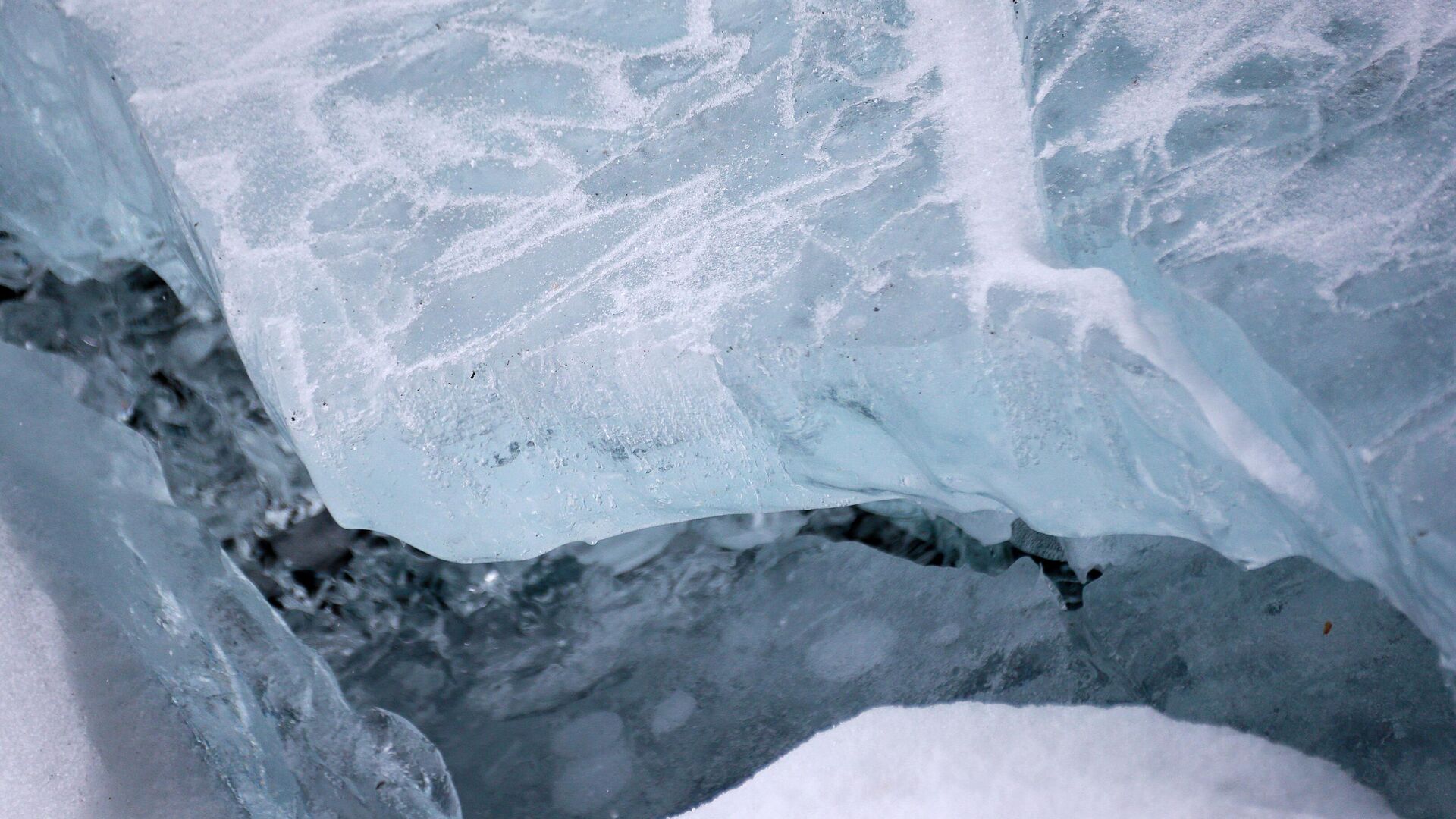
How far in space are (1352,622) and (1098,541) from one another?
242 mm

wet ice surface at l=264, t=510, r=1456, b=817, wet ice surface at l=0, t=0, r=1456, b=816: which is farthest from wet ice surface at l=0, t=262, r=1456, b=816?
wet ice surface at l=0, t=0, r=1456, b=816

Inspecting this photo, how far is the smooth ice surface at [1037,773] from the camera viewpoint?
38.7 inches

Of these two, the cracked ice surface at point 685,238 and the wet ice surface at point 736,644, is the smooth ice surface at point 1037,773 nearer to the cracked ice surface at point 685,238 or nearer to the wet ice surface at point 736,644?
the wet ice surface at point 736,644

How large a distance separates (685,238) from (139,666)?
641 millimetres

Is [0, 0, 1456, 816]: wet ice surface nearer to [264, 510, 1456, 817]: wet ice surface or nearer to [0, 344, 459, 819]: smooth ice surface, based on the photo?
[0, 344, 459, 819]: smooth ice surface

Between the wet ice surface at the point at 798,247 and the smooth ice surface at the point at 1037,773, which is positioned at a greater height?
the wet ice surface at the point at 798,247

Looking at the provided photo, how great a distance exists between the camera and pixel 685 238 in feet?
2.74

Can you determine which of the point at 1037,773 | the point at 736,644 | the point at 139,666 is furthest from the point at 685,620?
the point at 139,666

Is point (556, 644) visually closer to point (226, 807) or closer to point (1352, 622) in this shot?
point (226, 807)

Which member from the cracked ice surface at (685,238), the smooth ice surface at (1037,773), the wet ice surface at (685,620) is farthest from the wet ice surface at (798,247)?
the smooth ice surface at (1037,773)

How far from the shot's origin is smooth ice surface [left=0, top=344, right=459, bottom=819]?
36.8 inches

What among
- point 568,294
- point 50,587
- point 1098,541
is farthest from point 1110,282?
point 50,587

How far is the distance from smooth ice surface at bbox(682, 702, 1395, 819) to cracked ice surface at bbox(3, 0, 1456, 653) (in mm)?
274

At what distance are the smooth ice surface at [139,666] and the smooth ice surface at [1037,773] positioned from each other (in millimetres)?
368
